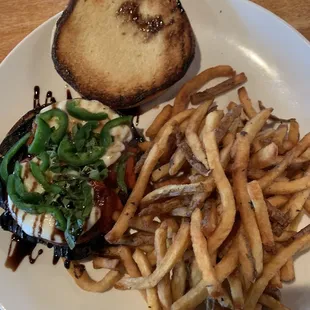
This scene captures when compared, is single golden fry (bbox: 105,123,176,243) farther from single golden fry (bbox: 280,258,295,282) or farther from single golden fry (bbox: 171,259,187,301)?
single golden fry (bbox: 280,258,295,282)

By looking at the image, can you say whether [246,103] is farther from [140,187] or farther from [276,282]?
[276,282]

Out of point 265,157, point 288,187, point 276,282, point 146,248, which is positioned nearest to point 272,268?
point 276,282

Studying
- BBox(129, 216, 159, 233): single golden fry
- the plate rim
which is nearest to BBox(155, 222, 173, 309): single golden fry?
BBox(129, 216, 159, 233): single golden fry

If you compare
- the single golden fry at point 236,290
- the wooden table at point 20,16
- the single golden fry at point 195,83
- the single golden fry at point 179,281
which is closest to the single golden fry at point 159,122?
the single golden fry at point 195,83

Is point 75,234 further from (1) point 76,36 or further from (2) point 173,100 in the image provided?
(1) point 76,36

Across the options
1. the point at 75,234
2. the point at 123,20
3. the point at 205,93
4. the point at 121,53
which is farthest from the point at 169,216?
the point at 123,20

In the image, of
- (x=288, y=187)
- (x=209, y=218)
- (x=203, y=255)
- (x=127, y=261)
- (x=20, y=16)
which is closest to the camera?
(x=203, y=255)
